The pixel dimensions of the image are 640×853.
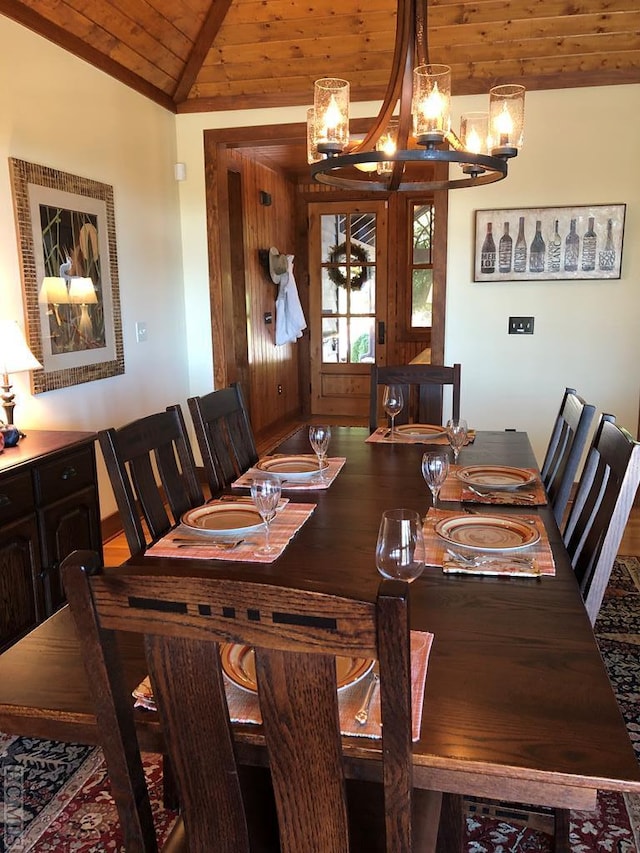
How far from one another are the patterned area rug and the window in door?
17.8 feet

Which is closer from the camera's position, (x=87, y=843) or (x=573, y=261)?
(x=87, y=843)

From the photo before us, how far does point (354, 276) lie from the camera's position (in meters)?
7.12

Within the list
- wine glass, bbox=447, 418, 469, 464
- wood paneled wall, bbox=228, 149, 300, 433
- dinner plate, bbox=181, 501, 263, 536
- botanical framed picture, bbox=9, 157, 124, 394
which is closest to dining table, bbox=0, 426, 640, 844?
dinner plate, bbox=181, 501, 263, 536

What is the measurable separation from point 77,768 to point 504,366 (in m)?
3.28

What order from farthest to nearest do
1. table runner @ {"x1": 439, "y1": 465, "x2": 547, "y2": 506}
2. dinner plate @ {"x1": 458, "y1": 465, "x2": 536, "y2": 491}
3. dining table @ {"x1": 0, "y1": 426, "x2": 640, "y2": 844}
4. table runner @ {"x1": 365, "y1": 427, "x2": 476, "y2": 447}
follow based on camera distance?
table runner @ {"x1": 365, "y1": 427, "x2": 476, "y2": 447}
dinner plate @ {"x1": 458, "y1": 465, "x2": 536, "y2": 491}
table runner @ {"x1": 439, "y1": 465, "x2": 547, "y2": 506}
dining table @ {"x1": 0, "y1": 426, "x2": 640, "y2": 844}

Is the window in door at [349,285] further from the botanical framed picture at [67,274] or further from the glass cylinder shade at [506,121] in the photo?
the glass cylinder shade at [506,121]

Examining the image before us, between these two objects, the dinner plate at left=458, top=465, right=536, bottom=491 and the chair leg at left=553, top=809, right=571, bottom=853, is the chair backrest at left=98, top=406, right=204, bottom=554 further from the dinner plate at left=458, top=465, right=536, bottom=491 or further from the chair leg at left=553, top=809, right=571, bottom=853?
the chair leg at left=553, top=809, right=571, bottom=853

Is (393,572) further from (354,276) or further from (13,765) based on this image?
(354,276)

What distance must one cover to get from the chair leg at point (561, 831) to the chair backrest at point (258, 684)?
931 mm

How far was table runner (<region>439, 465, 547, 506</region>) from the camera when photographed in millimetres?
1912

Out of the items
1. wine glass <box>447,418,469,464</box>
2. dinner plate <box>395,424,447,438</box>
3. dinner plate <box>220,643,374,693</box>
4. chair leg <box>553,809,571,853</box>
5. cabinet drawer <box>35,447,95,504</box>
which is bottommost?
chair leg <box>553,809,571,853</box>

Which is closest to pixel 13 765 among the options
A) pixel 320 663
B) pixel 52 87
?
pixel 320 663

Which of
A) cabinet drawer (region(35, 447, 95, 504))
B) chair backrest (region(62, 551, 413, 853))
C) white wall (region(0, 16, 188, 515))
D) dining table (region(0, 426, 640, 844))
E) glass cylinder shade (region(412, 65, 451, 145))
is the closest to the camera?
chair backrest (region(62, 551, 413, 853))

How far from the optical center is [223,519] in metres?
1.81
